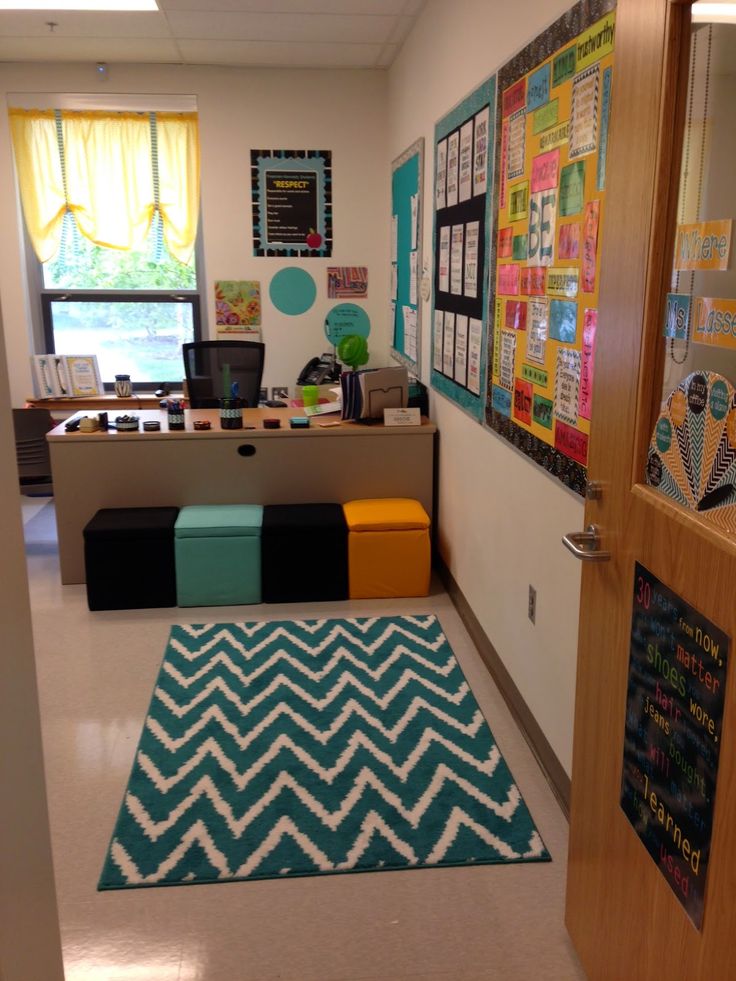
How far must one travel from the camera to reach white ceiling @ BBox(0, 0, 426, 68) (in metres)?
4.51

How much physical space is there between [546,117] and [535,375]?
745 mm

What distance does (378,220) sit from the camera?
604cm

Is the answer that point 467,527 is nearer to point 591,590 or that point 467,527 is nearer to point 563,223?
point 563,223

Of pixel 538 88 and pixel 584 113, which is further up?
pixel 538 88

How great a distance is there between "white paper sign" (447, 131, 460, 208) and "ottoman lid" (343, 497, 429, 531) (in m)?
1.40

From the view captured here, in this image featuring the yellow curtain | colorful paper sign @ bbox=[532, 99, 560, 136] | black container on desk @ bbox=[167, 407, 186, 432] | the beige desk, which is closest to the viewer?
colorful paper sign @ bbox=[532, 99, 560, 136]

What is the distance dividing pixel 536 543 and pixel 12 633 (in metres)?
1.87

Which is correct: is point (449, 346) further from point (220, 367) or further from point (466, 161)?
point (220, 367)

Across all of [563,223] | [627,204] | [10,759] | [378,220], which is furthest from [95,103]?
[10,759]

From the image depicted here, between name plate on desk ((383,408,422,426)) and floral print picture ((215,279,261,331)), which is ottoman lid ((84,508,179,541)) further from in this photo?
floral print picture ((215,279,261,331))

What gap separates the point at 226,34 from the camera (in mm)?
4988

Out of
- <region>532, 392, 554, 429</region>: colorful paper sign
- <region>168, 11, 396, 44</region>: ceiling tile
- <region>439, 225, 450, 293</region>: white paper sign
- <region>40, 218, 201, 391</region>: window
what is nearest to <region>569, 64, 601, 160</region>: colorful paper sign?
<region>532, 392, 554, 429</region>: colorful paper sign

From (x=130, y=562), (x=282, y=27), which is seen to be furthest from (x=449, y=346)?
(x=282, y=27)

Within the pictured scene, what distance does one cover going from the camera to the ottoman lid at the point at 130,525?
3895 mm
